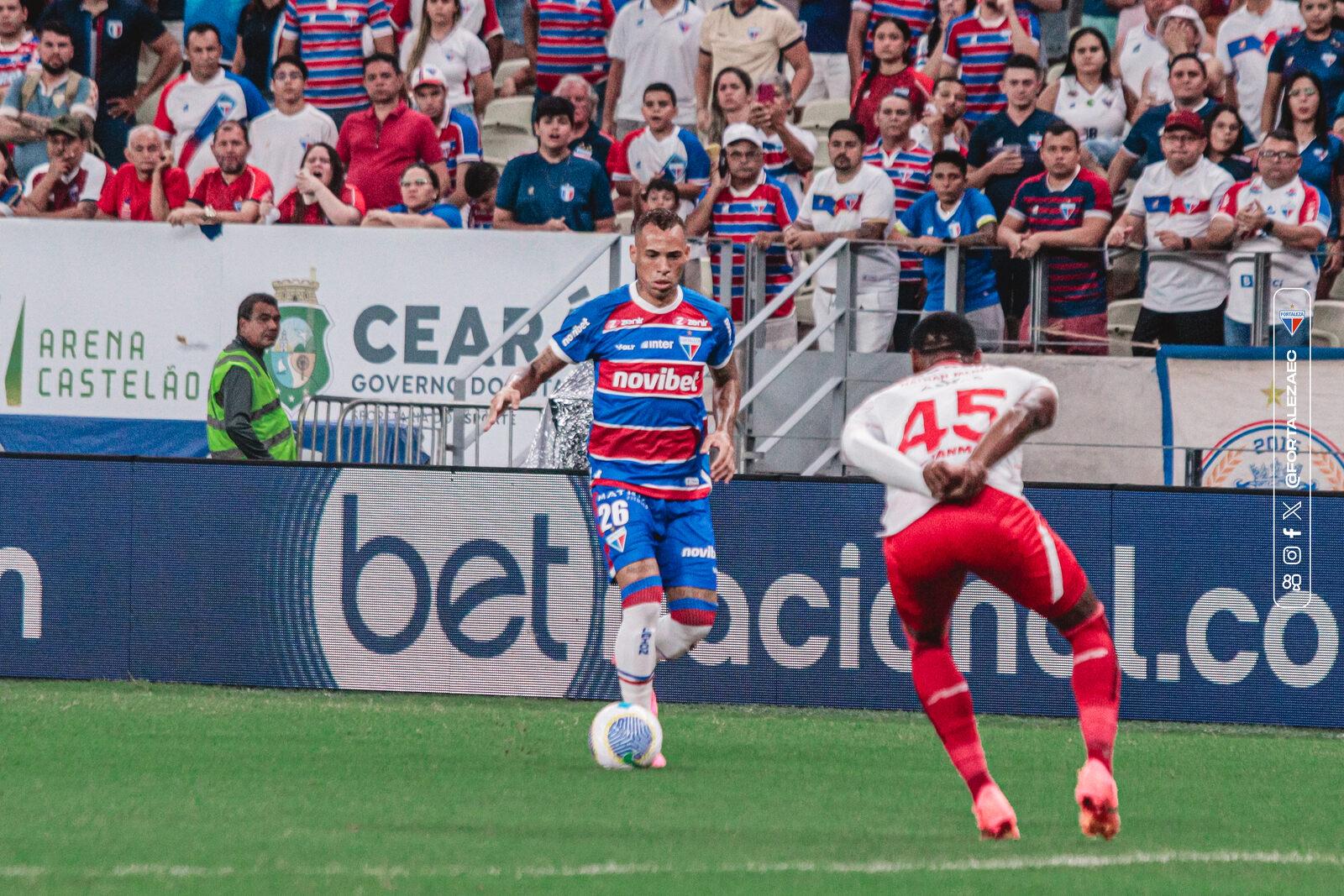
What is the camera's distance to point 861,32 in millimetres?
17359

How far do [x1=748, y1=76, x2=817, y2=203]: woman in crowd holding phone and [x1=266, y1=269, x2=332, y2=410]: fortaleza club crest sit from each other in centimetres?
362

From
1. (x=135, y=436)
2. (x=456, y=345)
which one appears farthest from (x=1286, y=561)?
(x=135, y=436)

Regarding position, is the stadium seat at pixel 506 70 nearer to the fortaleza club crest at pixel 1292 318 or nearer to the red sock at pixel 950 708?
the fortaleza club crest at pixel 1292 318

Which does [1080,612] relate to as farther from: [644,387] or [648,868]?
[644,387]

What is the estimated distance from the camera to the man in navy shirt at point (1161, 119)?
14.4 m

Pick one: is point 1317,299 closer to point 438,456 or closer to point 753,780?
point 438,456

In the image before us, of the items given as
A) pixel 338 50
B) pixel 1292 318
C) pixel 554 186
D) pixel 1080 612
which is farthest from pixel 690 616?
pixel 338 50

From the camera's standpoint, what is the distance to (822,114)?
57.3ft

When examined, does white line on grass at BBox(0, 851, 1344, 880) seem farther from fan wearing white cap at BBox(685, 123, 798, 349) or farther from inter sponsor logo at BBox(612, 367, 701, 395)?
fan wearing white cap at BBox(685, 123, 798, 349)

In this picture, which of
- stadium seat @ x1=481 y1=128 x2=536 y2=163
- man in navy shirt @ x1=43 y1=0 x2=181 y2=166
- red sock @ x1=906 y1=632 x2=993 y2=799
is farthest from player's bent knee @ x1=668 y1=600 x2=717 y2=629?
man in navy shirt @ x1=43 y1=0 x2=181 y2=166

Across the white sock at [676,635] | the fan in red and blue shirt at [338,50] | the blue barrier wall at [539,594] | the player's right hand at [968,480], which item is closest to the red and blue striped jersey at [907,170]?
the blue barrier wall at [539,594]

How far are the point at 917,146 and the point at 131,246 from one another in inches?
240

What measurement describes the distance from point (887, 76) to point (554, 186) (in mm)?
3029

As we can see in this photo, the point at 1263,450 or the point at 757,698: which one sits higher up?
the point at 1263,450
